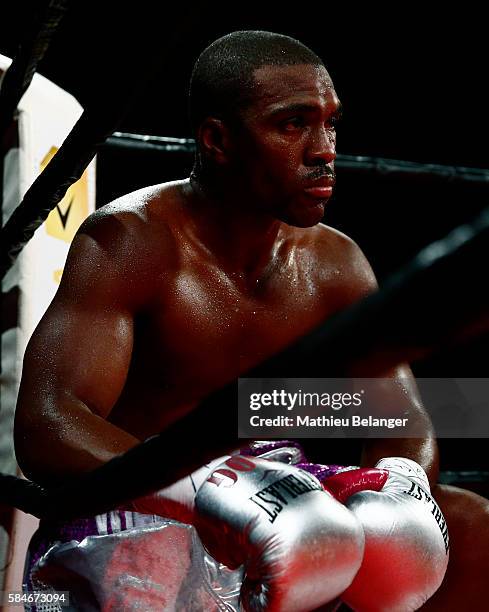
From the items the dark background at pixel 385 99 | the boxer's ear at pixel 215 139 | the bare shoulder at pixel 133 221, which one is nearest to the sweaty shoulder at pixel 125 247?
the bare shoulder at pixel 133 221

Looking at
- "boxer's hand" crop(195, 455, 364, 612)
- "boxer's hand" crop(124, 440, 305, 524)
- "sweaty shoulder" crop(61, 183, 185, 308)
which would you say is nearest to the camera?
"boxer's hand" crop(195, 455, 364, 612)

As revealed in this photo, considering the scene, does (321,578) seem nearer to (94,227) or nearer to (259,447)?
(259,447)

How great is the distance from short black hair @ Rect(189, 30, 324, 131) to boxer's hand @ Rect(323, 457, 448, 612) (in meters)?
0.60

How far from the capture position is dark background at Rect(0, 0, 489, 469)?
2.59 m

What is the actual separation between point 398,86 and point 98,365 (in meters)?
2.04

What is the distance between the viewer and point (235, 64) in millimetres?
1300

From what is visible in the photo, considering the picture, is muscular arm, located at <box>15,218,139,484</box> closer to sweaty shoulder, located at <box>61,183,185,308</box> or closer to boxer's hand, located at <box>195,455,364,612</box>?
sweaty shoulder, located at <box>61,183,185,308</box>

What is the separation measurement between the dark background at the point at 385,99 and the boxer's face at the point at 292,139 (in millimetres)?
1162

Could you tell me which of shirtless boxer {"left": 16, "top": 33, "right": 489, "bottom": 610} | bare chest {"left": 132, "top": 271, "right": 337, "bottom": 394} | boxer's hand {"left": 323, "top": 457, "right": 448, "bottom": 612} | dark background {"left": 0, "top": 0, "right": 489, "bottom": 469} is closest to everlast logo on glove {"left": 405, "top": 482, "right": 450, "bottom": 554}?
boxer's hand {"left": 323, "top": 457, "right": 448, "bottom": 612}

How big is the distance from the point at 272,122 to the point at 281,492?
61 cm

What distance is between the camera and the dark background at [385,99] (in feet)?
8.51

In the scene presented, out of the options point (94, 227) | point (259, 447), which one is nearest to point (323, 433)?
point (259, 447)

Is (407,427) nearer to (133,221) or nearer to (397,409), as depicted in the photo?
(397,409)

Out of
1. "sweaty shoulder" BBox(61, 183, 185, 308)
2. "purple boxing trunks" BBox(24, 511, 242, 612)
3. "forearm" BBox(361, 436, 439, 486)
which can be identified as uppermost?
"sweaty shoulder" BBox(61, 183, 185, 308)
